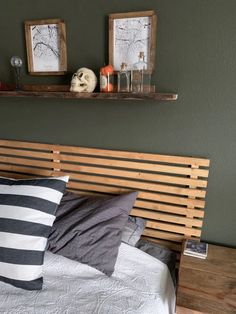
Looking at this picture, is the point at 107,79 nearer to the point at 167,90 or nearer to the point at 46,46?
the point at 167,90

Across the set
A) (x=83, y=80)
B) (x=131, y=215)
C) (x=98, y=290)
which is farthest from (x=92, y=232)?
(x=83, y=80)

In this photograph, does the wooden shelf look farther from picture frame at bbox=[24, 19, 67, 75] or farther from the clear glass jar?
picture frame at bbox=[24, 19, 67, 75]

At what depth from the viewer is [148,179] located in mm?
1594

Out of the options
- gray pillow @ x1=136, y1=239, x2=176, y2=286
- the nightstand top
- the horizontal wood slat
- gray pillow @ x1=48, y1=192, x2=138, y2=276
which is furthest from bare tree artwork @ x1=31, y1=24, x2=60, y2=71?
the nightstand top

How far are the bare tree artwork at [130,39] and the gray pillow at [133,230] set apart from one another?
95cm

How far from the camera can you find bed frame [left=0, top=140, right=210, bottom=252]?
1521 millimetres

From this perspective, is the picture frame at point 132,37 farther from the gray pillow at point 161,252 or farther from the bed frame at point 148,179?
the gray pillow at point 161,252

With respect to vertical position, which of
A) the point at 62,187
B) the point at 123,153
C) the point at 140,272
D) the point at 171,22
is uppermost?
the point at 171,22

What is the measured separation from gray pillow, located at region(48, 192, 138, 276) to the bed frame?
21 cm

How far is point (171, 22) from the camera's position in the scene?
1.40 metres

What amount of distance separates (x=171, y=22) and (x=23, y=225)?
1.33 metres

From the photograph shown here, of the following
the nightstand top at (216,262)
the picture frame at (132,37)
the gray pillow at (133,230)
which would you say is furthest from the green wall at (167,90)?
the gray pillow at (133,230)

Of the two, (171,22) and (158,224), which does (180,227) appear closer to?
(158,224)

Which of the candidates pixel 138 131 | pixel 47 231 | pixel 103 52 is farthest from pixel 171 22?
pixel 47 231
